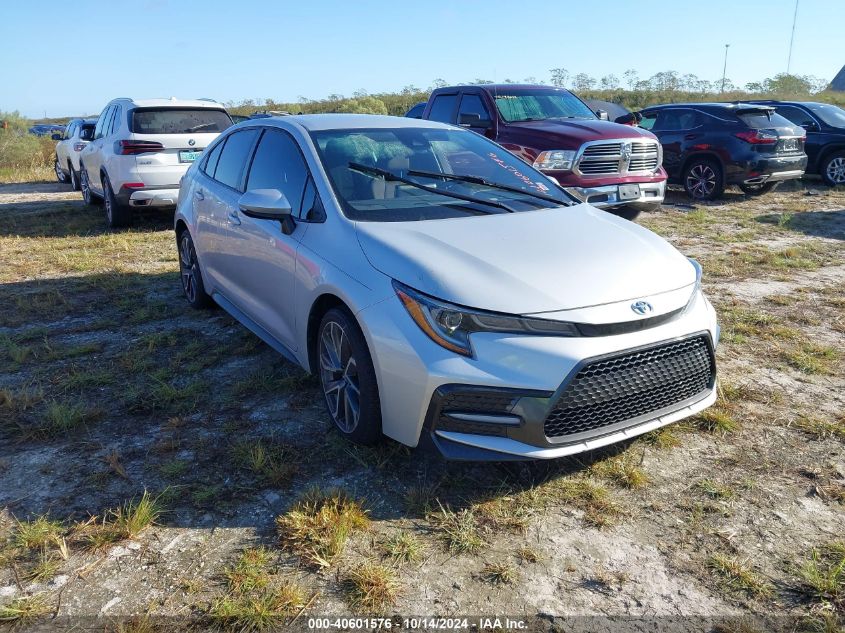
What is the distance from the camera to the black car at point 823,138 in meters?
13.1

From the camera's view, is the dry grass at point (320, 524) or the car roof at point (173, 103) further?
the car roof at point (173, 103)

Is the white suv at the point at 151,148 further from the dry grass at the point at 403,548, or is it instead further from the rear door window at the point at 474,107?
the dry grass at the point at 403,548

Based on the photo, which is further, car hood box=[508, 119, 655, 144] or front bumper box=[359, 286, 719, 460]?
car hood box=[508, 119, 655, 144]

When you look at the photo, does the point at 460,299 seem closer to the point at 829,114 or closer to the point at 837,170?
the point at 837,170

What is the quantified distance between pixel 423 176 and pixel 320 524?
2.18 metres

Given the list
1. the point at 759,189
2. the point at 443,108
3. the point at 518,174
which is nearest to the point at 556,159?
A: the point at 443,108

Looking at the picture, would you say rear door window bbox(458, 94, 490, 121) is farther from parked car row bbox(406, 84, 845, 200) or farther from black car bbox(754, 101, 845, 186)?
black car bbox(754, 101, 845, 186)

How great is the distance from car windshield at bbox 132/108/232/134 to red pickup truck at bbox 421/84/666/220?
3575 millimetres

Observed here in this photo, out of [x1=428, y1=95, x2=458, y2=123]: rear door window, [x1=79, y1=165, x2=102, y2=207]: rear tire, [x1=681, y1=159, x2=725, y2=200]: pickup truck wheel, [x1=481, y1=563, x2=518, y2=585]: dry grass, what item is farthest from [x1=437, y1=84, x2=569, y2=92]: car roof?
[x1=481, y1=563, x2=518, y2=585]: dry grass

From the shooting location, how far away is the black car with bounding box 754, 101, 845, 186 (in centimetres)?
1311

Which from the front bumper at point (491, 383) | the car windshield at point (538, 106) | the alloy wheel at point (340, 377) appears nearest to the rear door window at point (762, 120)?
the car windshield at point (538, 106)

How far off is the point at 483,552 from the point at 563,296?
43.5 inches

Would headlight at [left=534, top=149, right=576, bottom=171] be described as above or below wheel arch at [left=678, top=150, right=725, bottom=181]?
above

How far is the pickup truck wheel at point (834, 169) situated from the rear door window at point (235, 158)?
12.4m
